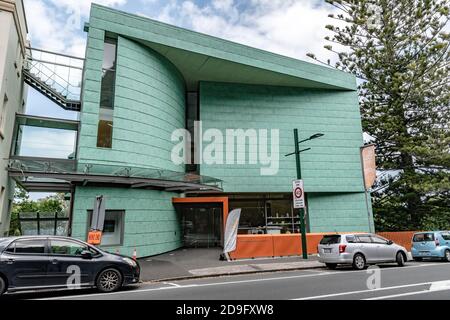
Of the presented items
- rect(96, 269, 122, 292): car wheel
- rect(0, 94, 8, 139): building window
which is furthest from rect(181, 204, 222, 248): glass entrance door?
rect(96, 269, 122, 292): car wheel

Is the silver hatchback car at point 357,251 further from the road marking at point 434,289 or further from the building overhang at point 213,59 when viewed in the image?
the building overhang at point 213,59

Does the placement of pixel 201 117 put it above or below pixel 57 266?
above

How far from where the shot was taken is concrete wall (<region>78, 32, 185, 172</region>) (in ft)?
48.2

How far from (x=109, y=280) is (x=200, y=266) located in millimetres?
5141

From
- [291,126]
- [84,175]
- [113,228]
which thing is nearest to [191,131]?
[291,126]

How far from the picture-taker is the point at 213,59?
19.5m

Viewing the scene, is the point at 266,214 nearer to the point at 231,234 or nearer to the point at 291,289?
the point at 231,234

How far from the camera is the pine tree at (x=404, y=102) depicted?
78.4 feet

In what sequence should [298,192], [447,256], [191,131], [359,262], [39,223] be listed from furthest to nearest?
1. [191,131]
2. [39,223]
3. [298,192]
4. [447,256]
5. [359,262]

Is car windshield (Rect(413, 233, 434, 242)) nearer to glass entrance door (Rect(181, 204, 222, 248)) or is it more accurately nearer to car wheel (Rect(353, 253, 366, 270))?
car wheel (Rect(353, 253, 366, 270))

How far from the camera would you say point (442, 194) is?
2473cm

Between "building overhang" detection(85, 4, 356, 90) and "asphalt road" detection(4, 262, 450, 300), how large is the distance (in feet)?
45.5

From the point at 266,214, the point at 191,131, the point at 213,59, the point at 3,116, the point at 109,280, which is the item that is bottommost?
the point at 109,280

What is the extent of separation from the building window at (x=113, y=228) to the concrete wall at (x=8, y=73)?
473cm
